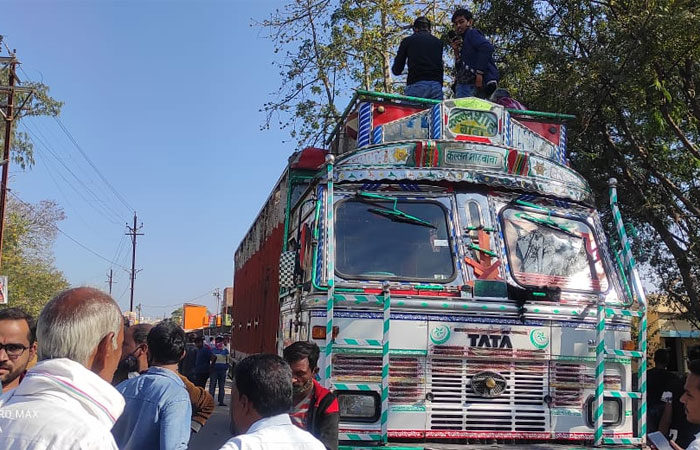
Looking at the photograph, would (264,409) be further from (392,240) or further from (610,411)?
(610,411)

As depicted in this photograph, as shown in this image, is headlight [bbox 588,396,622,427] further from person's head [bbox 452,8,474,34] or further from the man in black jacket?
person's head [bbox 452,8,474,34]

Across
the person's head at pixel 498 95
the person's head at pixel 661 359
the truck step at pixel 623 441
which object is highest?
the person's head at pixel 498 95

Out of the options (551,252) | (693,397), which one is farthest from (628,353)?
(693,397)

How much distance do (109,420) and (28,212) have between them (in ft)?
152

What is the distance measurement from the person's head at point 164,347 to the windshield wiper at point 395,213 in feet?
9.64

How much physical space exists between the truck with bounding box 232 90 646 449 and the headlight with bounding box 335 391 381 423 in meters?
0.01

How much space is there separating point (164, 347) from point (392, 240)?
3.00 metres

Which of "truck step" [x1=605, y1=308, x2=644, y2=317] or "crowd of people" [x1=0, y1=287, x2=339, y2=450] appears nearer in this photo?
"crowd of people" [x1=0, y1=287, x2=339, y2=450]

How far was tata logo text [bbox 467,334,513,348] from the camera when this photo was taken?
18.5 ft

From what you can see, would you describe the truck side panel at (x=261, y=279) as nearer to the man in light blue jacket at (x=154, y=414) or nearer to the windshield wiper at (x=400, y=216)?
the windshield wiper at (x=400, y=216)

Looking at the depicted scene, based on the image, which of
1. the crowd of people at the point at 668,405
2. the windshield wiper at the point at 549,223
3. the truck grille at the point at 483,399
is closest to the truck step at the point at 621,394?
the crowd of people at the point at 668,405

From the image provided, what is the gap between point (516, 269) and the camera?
6203mm

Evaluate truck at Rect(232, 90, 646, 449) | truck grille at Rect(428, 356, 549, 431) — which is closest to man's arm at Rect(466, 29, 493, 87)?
truck at Rect(232, 90, 646, 449)

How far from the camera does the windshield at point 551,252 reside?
6258mm
